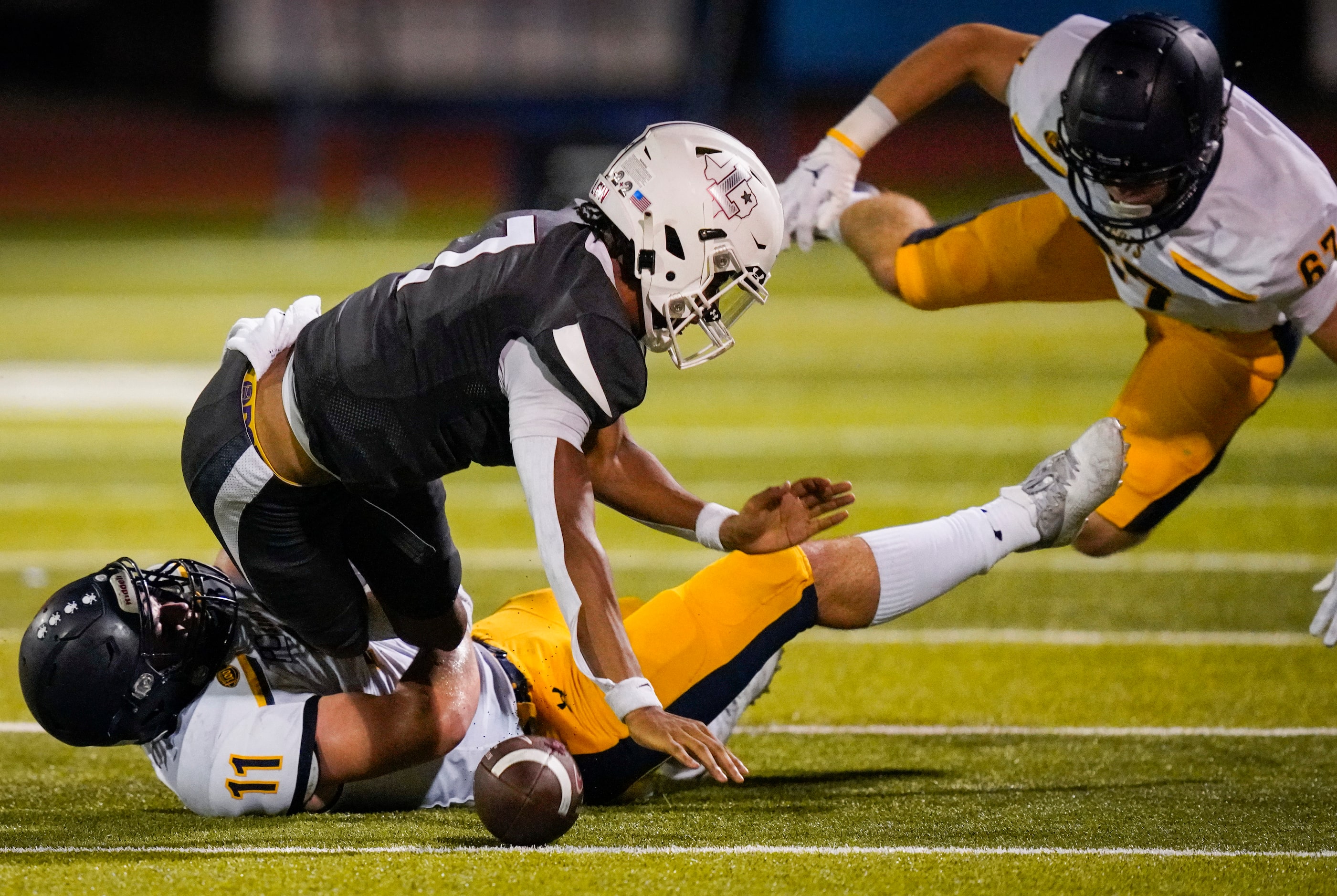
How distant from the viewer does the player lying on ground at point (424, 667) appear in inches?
115

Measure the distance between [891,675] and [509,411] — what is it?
1.81m

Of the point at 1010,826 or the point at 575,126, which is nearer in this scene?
the point at 1010,826

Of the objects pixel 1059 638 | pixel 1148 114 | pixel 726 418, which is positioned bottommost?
pixel 726 418

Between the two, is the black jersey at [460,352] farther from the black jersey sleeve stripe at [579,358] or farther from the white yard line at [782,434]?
the white yard line at [782,434]

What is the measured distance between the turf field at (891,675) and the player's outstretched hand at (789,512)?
0.49 meters

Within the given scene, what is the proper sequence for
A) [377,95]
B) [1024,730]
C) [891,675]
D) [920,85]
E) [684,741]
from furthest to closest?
[377,95]
[891,675]
[920,85]
[1024,730]
[684,741]

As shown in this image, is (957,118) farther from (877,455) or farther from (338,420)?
(338,420)

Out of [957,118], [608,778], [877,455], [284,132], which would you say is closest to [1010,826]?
[608,778]

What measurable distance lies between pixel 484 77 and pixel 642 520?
14764mm

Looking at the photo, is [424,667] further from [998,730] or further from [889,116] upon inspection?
[889,116]

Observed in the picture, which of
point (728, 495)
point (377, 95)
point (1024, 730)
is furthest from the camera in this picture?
point (377, 95)

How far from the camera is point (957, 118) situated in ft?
56.9

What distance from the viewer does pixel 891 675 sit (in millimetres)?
4258

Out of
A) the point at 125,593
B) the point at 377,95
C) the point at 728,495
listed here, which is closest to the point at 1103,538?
the point at 125,593
